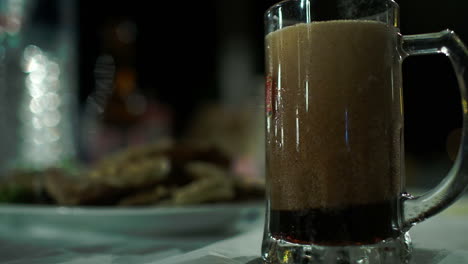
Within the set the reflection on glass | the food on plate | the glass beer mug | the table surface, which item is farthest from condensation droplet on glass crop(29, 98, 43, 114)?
the glass beer mug

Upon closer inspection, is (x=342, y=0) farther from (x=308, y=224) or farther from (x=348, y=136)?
(x=308, y=224)

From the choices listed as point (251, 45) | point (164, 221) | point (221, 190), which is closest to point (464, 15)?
point (251, 45)

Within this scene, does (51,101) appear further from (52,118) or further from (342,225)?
(342,225)

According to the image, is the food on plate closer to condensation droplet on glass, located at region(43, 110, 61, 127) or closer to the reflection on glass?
the reflection on glass

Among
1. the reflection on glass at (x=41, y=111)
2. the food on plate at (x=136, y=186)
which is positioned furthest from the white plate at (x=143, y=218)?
the reflection on glass at (x=41, y=111)

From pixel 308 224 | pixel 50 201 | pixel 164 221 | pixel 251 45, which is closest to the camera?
pixel 308 224

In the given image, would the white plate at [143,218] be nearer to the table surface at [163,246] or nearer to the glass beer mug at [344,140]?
the table surface at [163,246]
